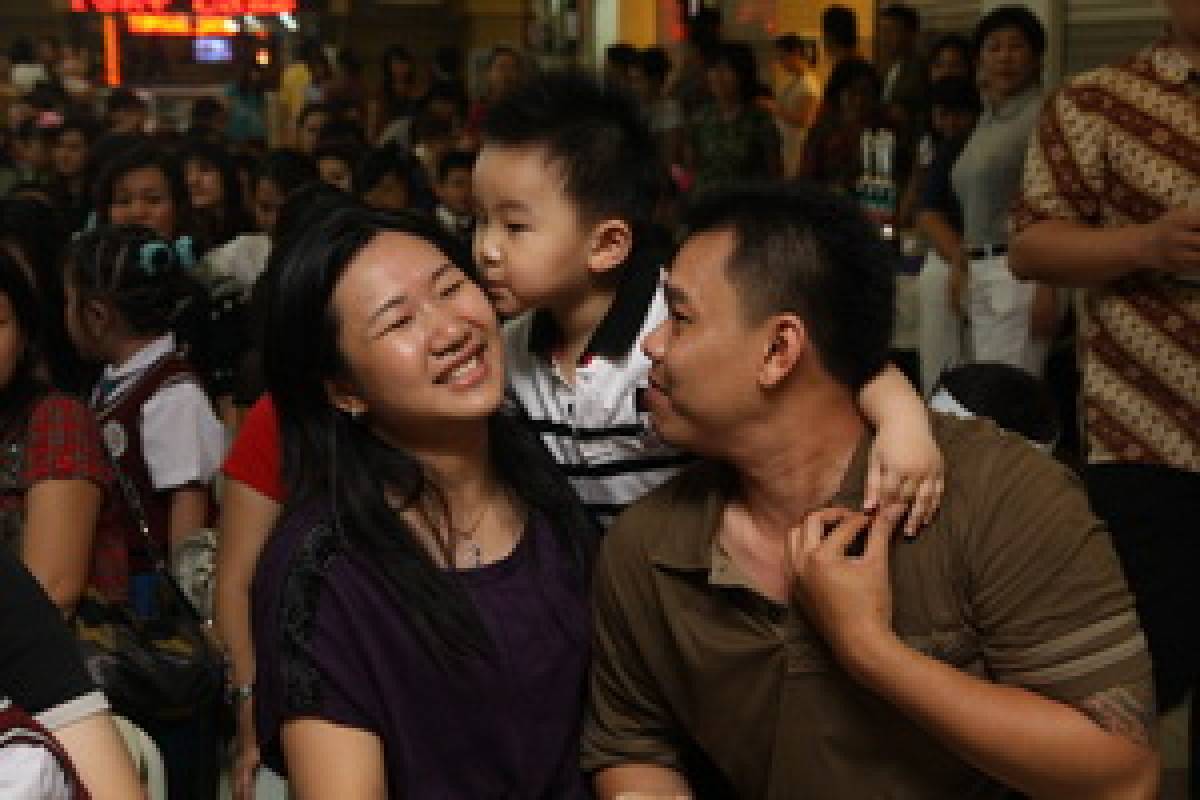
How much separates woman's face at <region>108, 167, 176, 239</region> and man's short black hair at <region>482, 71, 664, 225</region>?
2.91 meters

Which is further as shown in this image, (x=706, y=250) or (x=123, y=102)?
(x=123, y=102)


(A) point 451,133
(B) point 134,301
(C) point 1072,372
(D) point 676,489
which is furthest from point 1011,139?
(A) point 451,133

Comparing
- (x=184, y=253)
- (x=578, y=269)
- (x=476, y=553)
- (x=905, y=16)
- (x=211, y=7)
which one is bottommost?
(x=476, y=553)

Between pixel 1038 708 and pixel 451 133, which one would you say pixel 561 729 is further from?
pixel 451 133

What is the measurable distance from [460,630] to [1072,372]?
3801mm

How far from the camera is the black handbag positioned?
98.0 inches

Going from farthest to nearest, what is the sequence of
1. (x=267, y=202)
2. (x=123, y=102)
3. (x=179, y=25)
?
(x=179, y=25) < (x=123, y=102) < (x=267, y=202)

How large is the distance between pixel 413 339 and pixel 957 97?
4.43m

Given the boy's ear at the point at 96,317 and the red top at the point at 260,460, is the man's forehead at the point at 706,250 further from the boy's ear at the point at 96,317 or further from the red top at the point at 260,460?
the boy's ear at the point at 96,317

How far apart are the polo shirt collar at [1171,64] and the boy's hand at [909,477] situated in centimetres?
96

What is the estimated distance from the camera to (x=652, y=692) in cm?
193

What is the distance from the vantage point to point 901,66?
7578mm

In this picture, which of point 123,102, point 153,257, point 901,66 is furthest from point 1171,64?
point 123,102

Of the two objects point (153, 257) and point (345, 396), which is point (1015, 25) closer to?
point (153, 257)
